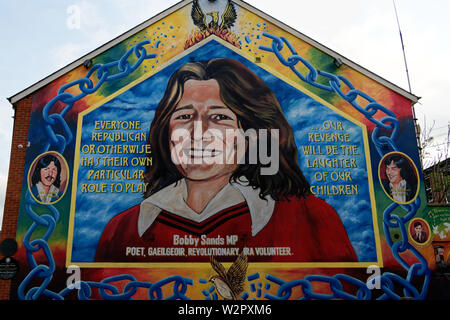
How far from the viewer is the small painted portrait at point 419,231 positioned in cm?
1159

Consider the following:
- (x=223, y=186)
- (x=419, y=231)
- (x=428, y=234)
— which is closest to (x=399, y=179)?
(x=419, y=231)

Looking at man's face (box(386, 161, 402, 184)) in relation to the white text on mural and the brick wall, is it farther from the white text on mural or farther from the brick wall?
the brick wall

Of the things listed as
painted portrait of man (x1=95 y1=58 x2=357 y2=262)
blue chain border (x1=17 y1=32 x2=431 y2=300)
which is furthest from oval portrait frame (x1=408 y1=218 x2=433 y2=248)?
painted portrait of man (x1=95 y1=58 x2=357 y2=262)

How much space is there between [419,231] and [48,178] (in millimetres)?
11372

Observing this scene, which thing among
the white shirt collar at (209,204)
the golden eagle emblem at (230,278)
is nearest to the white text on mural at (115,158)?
the white shirt collar at (209,204)

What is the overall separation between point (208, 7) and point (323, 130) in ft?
19.7

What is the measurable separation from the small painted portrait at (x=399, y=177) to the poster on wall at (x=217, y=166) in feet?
0.12

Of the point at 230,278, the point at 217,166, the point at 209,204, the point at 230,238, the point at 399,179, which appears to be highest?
the point at 217,166

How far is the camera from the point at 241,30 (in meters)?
13.5

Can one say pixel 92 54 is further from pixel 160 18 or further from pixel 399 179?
pixel 399 179

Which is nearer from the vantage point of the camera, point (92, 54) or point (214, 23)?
point (92, 54)

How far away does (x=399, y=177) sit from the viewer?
480 inches

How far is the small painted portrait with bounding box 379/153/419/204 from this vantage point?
12.0 m
